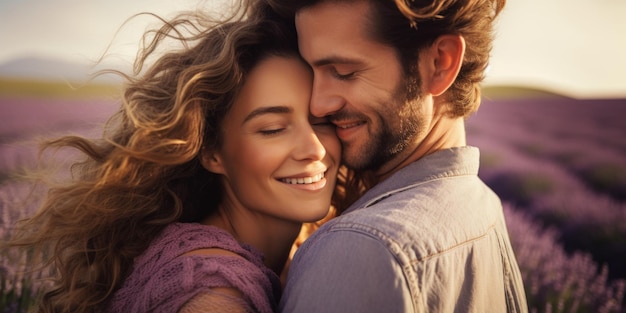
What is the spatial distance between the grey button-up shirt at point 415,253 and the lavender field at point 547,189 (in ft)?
4.60

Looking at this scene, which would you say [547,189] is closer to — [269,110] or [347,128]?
[347,128]

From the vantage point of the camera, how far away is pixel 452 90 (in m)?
2.50

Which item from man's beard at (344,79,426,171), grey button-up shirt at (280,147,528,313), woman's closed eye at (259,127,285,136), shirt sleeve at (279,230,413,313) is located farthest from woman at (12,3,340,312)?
Result: shirt sleeve at (279,230,413,313)

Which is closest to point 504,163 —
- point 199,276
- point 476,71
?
point 476,71

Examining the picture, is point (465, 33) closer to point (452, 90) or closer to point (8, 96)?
point (452, 90)

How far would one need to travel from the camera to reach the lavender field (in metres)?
3.28

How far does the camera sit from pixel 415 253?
165 centimetres

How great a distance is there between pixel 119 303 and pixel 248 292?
2.19ft

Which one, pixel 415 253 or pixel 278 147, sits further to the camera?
pixel 278 147

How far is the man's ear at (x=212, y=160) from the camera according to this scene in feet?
8.61

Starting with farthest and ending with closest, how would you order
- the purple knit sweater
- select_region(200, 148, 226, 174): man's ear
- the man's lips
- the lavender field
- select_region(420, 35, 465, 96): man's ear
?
the lavender field < select_region(200, 148, 226, 174): man's ear < the man's lips < select_region(420, 35, 465, 96): man's ear < the purple knit sweater

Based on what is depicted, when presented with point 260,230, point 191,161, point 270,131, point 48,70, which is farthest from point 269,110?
point 48,70

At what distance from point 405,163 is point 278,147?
61 centimetres

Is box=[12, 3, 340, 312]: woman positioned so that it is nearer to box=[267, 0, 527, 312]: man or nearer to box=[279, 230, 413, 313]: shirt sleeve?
box=[267, 0, 527, 312]: man
